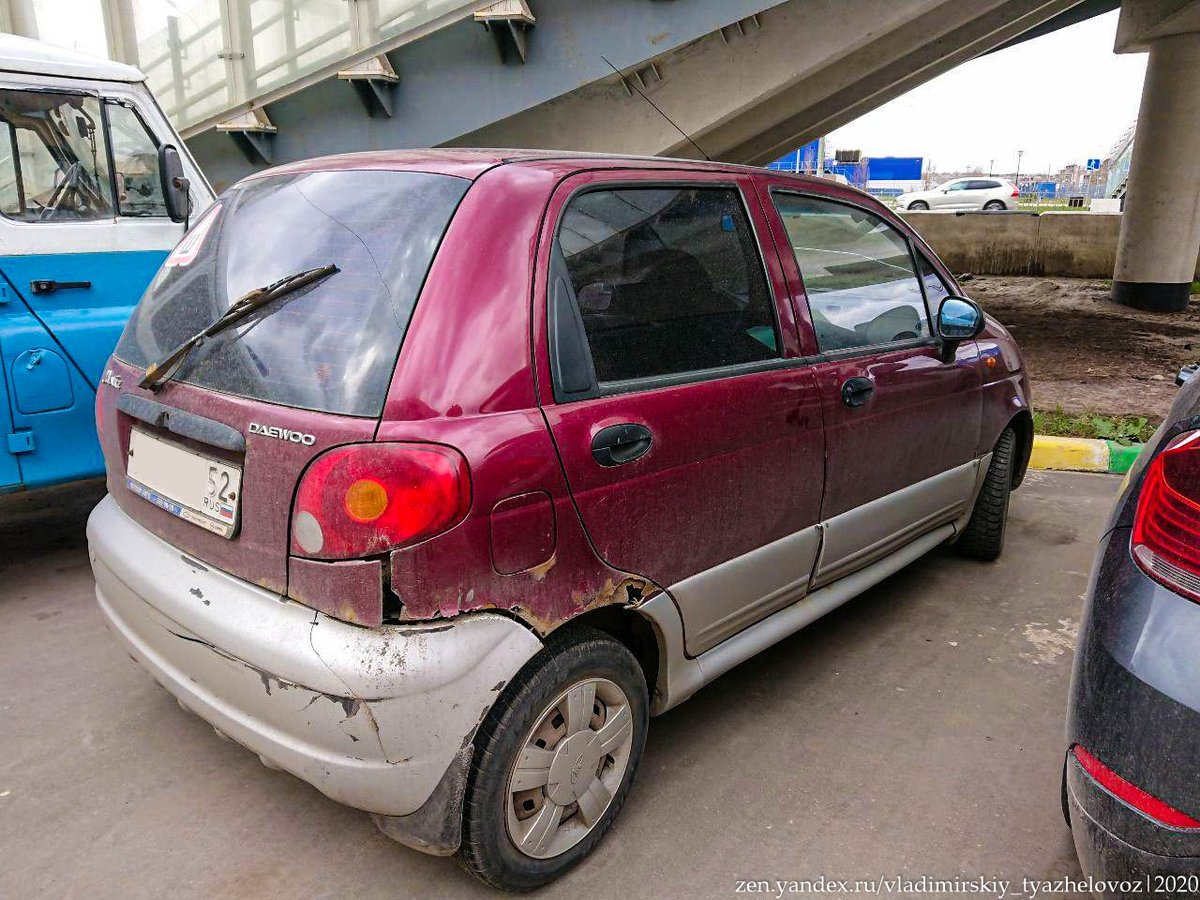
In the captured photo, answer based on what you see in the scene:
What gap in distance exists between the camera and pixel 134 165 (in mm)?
3977

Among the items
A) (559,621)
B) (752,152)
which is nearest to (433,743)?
(559,621)

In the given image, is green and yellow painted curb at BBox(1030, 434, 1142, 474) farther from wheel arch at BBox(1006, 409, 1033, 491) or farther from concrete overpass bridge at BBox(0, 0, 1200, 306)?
concrete overpass bridge at BBox(0, 0, 1200, 306)

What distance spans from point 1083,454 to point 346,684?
16.9 ft

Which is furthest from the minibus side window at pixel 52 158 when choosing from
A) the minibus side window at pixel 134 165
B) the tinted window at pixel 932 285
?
the tinted window at pixel 932 285

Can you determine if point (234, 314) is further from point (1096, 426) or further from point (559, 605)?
point (1096, 426)

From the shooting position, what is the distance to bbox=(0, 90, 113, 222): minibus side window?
3.63 meters

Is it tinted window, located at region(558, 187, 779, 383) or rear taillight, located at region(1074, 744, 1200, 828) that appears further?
tinted window, located at region(558, 187, 779, 383)

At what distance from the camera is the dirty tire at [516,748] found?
76.7 inches

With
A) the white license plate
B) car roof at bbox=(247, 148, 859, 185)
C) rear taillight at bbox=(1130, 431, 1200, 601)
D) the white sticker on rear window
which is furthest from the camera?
the white sticker on rear window

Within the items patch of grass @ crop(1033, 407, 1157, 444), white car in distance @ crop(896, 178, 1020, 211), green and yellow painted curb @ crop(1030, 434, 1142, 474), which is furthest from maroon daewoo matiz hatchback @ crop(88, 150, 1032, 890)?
white car in distance @ crop(896, 178, 1020, 211)

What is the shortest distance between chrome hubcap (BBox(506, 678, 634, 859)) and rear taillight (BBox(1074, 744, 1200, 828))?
1.04 metres

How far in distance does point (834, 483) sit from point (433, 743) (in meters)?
1.58

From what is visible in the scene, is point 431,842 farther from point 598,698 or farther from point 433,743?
point 598,698

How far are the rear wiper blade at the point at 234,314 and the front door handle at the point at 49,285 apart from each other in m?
1.74
